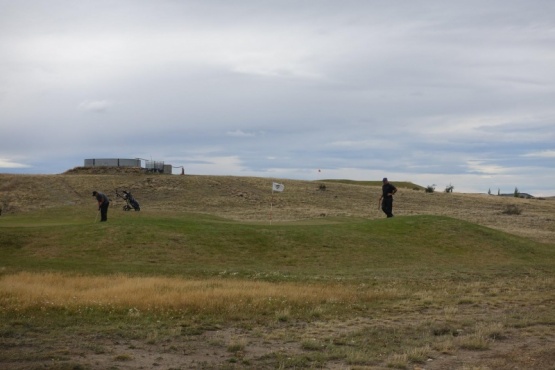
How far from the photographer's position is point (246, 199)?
65312 mm

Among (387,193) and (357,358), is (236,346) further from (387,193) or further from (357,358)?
(387,193)

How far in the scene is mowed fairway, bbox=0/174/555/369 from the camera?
10.0 m

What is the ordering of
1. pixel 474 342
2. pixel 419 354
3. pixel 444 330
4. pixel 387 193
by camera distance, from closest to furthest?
pixel 419 354, pixel 474 342, pixel 444 330, pixel 387 193

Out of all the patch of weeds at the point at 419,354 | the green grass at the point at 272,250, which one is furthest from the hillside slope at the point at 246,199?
the patch of weeds at the point at 419,354

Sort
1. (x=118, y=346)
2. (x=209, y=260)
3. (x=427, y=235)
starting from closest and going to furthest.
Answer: (x=118, y=346) → (x=209, y=260) → (x=427, y=235)

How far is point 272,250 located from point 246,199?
126ft

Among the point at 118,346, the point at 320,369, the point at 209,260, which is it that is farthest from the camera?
the point at 209,260

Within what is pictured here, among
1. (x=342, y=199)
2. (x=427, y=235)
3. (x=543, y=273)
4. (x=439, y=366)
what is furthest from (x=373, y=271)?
(x=342, y=199)

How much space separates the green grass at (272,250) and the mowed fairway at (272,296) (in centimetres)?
9

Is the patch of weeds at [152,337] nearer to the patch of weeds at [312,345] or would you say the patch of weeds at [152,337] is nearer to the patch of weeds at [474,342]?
the patch of weeds at [312,345]

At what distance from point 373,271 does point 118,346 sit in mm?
13988

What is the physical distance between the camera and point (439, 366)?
9578 mm

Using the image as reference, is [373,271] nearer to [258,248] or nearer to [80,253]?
[258,248]

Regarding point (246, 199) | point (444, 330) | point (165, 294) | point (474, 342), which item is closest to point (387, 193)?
point (165, 294)
